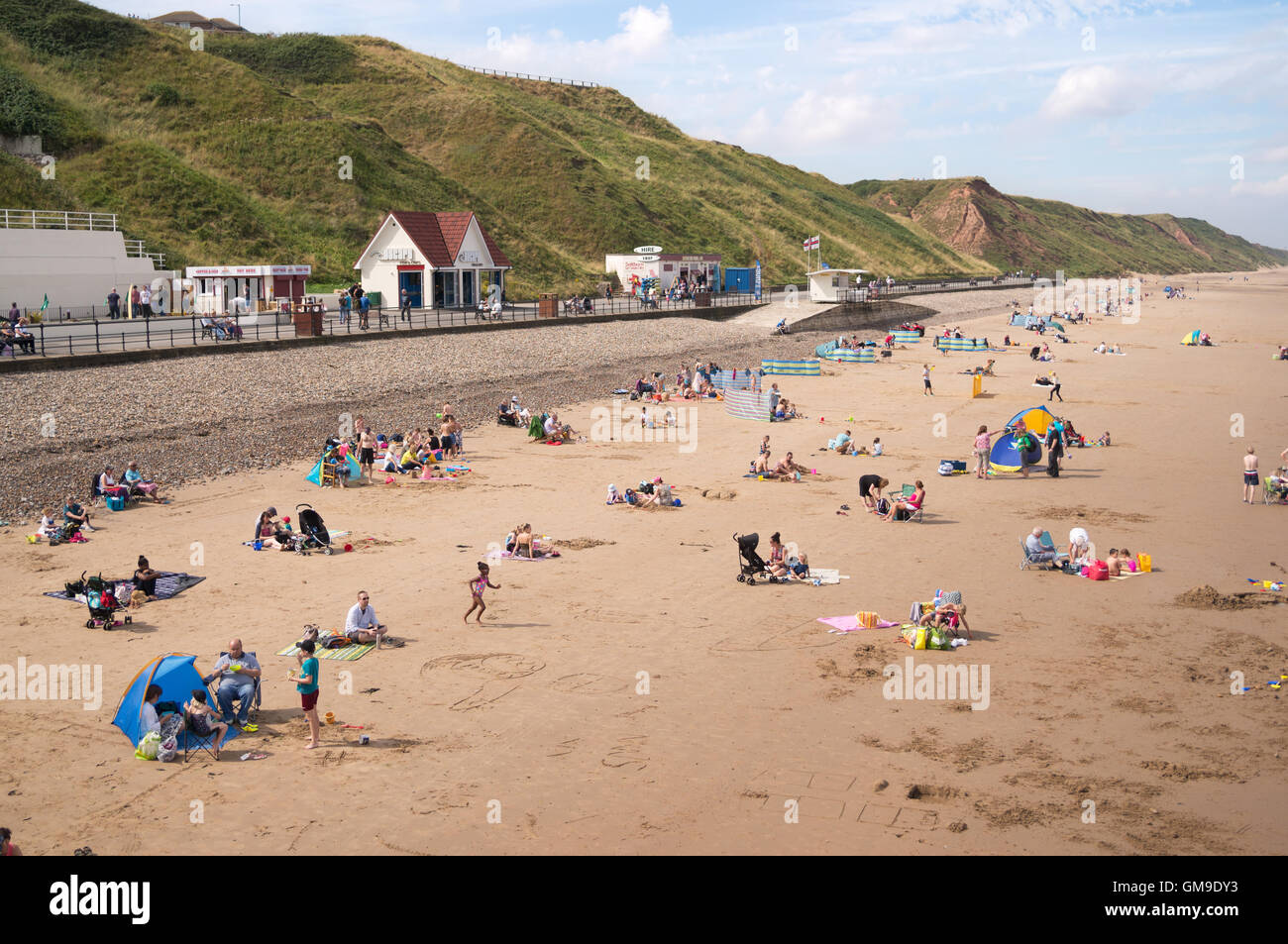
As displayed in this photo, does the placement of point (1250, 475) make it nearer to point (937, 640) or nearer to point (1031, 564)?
point (1031, 564)

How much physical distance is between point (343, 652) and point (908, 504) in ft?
35.2

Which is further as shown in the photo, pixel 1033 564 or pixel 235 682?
pixel 1033 564

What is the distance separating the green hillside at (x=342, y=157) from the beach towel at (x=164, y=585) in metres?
37.4

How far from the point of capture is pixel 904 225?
153m

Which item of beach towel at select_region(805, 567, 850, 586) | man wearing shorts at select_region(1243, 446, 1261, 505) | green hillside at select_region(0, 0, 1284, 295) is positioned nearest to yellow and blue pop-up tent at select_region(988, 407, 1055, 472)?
man wearing shorts at select_region(1243, 446, 1261, 505)

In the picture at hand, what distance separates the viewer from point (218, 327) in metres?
34.0

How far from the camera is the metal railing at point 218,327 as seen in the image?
3038cm

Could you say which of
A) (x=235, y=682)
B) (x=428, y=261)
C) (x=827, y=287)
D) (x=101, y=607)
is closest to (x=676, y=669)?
(x=235, y=682)

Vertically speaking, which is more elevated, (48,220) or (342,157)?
(342,157)

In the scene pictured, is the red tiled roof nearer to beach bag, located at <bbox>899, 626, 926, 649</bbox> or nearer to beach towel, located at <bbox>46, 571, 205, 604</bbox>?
beach towel, located at <bbox>46, 571, 205, 604</bbox>

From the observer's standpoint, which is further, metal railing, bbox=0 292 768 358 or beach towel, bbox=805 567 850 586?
metal railing, bbox=0 292 768 358

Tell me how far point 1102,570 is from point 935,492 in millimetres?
5961

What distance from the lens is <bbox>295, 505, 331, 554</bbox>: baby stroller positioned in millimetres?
15969

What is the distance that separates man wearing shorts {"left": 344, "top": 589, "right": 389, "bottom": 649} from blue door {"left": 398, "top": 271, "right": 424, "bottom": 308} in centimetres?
3855
